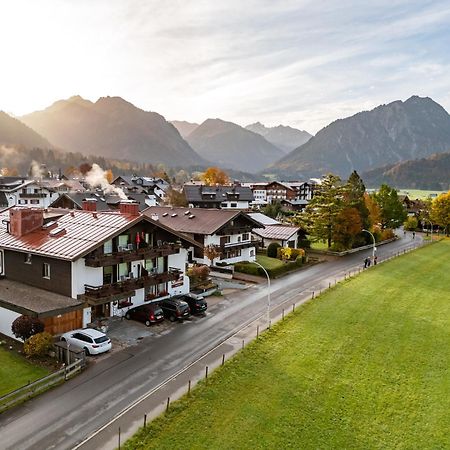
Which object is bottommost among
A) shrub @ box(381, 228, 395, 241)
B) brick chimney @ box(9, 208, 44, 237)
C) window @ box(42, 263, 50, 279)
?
shrub @ box(381, 228, 395, 241)

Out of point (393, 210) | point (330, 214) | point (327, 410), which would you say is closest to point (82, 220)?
point (327, 410)

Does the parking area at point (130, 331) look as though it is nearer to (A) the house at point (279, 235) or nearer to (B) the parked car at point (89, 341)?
(B) the parked car at point (89, 341)

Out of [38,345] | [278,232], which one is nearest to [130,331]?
[38,345]

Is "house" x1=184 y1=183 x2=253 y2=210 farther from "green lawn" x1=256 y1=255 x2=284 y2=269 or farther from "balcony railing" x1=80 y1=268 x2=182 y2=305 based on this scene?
"balcony railing" x1=80 y1=268 x2=182 y2=305

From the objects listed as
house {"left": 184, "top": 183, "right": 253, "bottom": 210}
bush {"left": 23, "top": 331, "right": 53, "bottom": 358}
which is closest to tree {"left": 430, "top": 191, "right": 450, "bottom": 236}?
house {"left": 184, "top": 183, "right": 253, "bottom": 210}

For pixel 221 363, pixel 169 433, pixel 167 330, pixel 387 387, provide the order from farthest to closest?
pixel 167 330
pixel 221 363
pixel 387 387
pixel 169 433

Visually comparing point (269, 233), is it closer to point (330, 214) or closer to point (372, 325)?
point (330, 214)

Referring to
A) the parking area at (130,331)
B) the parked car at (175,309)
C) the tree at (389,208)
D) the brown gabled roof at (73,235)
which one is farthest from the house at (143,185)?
the parking area at (130,331)
